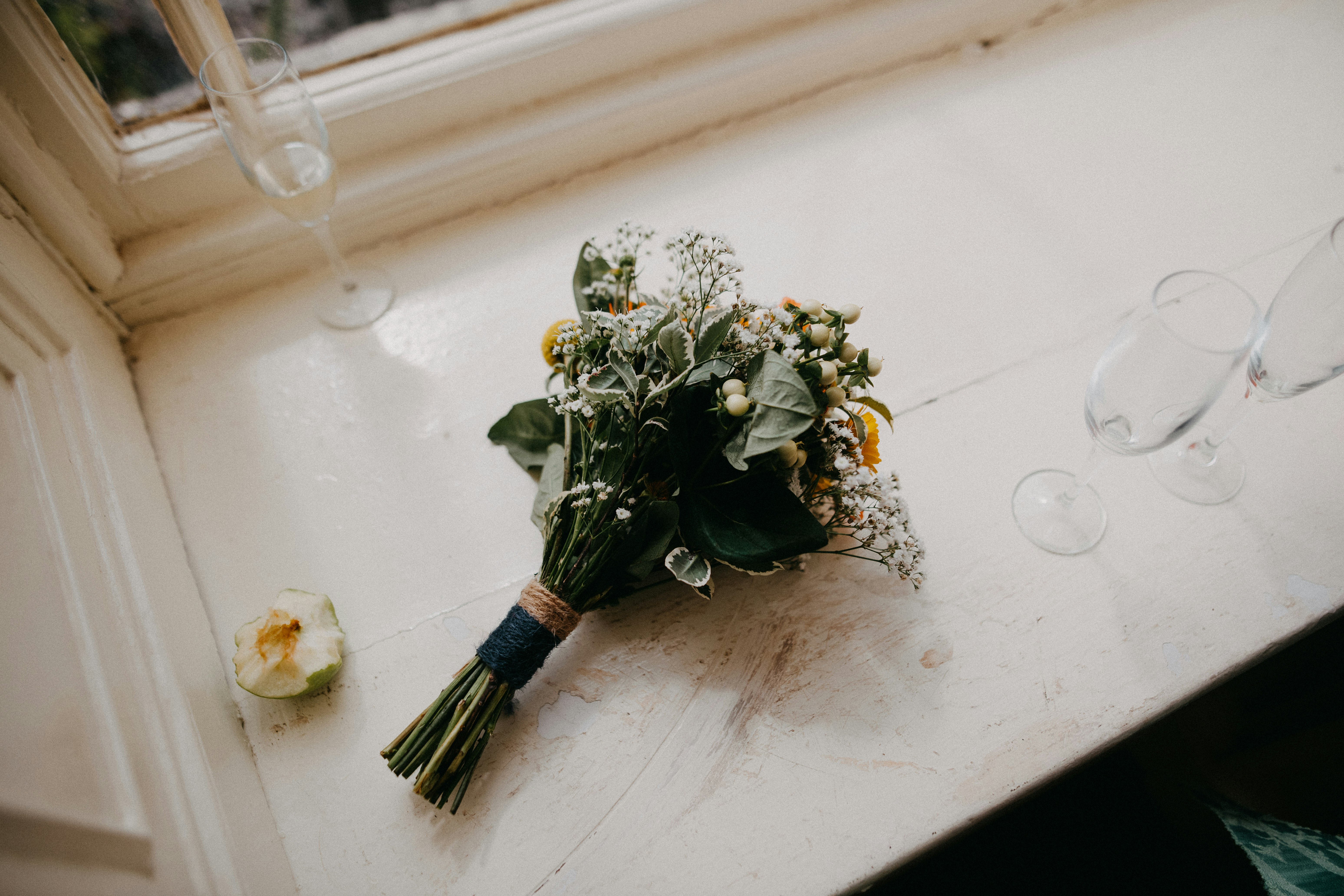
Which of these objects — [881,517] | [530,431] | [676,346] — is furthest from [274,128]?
[881,517]

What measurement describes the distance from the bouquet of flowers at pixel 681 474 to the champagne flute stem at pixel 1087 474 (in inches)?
8.3

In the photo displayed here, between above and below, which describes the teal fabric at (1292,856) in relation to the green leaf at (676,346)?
below

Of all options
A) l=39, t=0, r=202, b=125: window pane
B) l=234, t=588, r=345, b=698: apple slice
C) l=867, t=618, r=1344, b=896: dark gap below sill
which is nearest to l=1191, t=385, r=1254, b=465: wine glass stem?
l=867, t=618, r=1344, b=896: dark gap below sill

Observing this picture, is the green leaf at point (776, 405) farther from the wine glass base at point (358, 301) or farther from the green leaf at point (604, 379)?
the wine glass base at point (358, 301)

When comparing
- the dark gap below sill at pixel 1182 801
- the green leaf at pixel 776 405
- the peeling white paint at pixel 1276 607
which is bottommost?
the dark gap below sill at pixel 1182 801

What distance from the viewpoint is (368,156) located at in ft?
3.19

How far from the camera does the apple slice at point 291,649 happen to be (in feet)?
2.11

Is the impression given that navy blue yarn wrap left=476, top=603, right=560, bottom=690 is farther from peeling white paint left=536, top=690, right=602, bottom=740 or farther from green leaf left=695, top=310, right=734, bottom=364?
green leaf left=695, top=310, right=734, bottom=364

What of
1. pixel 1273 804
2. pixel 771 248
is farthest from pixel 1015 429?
pixel 1273 804

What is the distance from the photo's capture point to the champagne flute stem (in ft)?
2.43

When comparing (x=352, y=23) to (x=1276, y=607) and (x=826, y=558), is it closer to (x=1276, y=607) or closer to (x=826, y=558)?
(x=826, y=558)

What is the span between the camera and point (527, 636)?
623 millimetres

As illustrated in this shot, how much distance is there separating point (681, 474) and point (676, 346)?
120 millimetres

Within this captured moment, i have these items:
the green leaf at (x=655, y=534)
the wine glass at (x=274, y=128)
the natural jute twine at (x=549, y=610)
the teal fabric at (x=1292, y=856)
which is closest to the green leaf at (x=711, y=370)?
the green leaf at (x=655, y=534)
